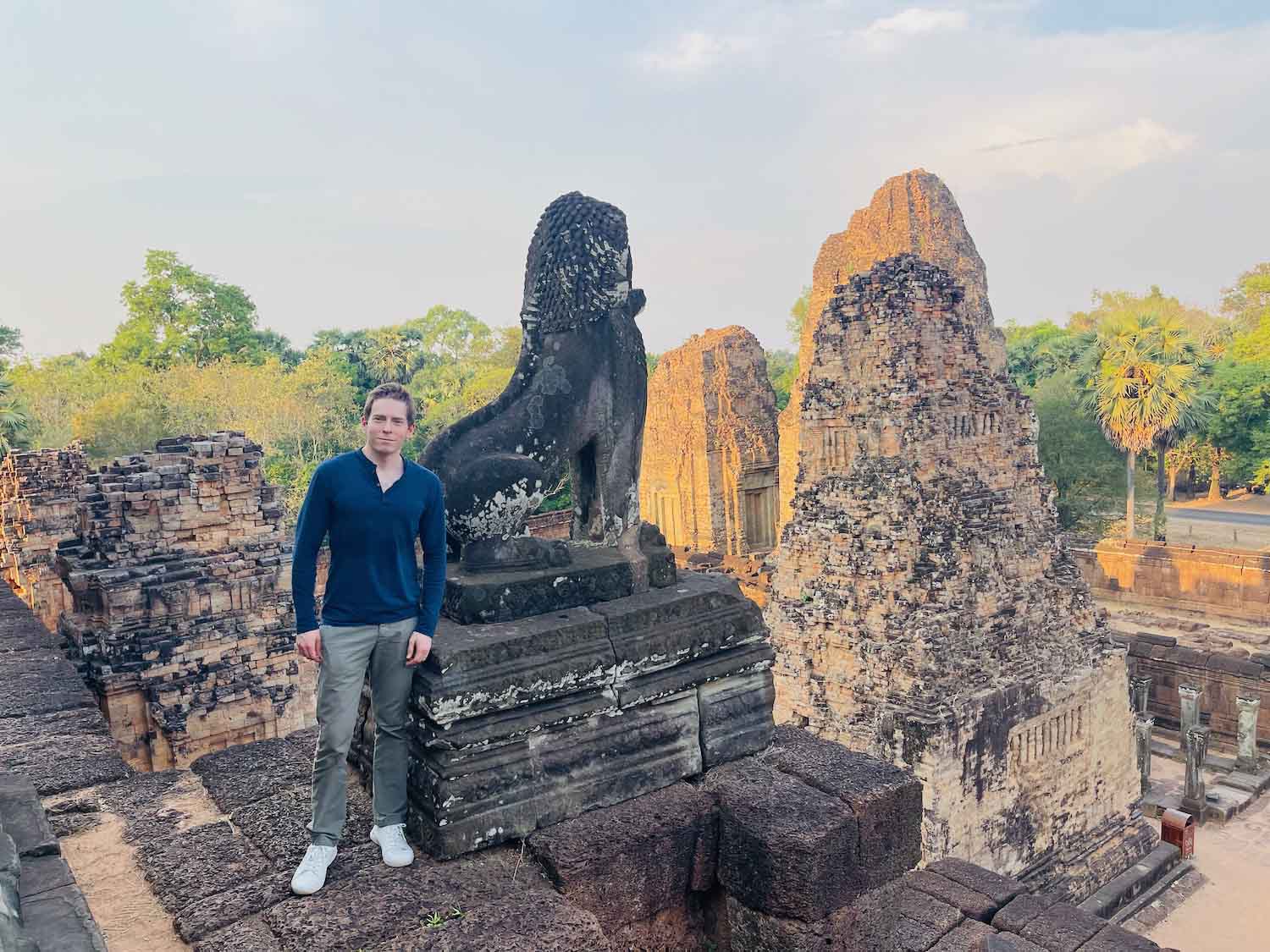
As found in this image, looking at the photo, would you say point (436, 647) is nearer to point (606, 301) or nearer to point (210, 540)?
point (606, 301)

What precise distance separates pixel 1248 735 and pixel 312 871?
14610 mm

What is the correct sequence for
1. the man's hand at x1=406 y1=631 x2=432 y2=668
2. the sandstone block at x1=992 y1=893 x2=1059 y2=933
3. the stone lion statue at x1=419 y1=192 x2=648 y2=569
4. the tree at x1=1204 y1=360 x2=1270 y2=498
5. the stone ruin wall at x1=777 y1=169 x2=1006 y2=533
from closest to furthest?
the man's hand at x1=406 y1=631 x2=432 y2=668 → the sandstone block at x1=992 y1=893 x2=1059 y2=933 → the stone lion statue at x1=419 y1=192 x2=648 y2=569 → the stone ruin wall at x1=777 y1=169 x2=1006 y2=533 → the tree at x1=1204 y1=360 x2=1270 y2=498

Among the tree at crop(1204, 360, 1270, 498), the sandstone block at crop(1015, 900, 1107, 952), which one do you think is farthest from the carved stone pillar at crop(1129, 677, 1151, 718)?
the tree at crop(1204, 360, 1270, 498)

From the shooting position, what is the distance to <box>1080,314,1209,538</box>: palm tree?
2138 centimetres

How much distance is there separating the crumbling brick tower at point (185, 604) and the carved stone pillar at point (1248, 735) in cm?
1326

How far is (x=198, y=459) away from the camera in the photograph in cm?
665

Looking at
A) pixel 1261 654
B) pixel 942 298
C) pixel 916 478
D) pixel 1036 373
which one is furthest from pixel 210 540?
pixel 1036 373

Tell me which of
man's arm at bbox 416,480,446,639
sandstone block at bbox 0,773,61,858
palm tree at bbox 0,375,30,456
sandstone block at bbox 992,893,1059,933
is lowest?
sandstone block at bbox 992,893,1059,933

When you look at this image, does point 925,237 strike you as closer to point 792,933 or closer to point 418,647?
point 792,933

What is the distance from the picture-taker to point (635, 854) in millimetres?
2529

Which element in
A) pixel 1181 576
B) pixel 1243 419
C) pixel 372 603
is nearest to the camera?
pixel 372 603

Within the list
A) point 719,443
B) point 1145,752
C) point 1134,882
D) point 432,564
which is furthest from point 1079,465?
point 432,564

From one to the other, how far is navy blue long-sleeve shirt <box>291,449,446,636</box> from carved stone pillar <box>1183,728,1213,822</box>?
12556mm

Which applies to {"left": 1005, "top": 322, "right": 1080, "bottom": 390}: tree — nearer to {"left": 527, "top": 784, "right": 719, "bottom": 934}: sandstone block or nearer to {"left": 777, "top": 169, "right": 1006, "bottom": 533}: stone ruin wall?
{"left": 777, "top": 169, "right": 1006, "bottom": 533}: stone ruin wall
